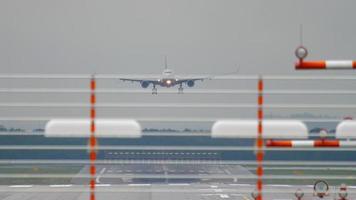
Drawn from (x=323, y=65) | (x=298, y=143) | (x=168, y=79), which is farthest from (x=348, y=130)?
(x=168, y=79)

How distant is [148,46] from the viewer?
2317 centimetres

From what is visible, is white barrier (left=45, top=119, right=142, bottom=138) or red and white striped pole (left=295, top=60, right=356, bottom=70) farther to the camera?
white barrier (left=45, top=119, right=142, bottom=138)

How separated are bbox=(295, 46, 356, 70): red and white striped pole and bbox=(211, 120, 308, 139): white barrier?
356mm

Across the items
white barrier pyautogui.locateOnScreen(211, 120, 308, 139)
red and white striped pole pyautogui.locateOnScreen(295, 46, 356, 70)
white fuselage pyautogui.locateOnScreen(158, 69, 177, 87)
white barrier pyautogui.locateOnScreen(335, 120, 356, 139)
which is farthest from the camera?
white fuselage pyautogui.locateOnScreen(158, 69, 177, 87)

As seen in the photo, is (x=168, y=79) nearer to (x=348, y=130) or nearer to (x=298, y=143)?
(x=298, y=143)

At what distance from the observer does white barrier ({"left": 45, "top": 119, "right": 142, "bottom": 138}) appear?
13.8 feet

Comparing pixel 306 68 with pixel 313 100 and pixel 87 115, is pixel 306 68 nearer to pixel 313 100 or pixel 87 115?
pixel 313 100

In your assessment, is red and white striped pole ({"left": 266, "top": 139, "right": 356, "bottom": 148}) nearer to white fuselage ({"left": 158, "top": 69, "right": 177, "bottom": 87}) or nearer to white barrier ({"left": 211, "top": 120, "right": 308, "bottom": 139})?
white barrier ({"left": 211, "top": 120, "right": 308, "bottom": 139})

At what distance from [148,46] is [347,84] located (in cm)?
1804

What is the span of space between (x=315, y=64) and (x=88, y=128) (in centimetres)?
134

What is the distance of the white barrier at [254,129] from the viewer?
4180mm

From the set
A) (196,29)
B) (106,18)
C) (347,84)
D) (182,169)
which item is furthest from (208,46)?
(347,84)

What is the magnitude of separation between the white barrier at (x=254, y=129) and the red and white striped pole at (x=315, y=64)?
1.17ft

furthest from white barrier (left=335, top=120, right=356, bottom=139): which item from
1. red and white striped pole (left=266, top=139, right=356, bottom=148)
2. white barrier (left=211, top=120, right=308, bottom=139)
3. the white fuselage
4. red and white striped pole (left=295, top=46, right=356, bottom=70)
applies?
the white fuselage
